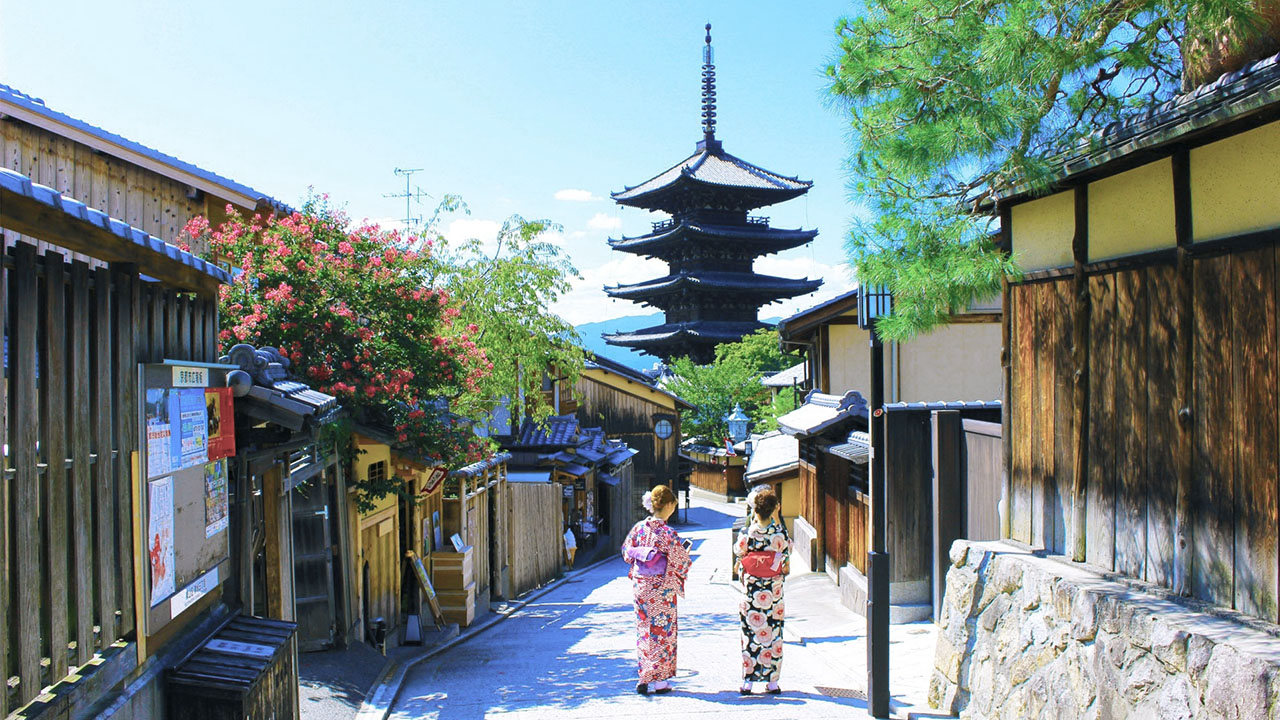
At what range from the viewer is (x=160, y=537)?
197 inches

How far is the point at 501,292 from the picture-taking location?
17156 millimetres

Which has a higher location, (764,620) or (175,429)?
(175,429)

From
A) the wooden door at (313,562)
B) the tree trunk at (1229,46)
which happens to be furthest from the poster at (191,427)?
the tree trunk at (1229,46)

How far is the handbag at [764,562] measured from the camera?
292 inches

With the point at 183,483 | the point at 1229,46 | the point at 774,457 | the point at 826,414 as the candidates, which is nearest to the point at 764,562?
the point at 183,483

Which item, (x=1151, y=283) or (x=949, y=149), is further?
(x=949, y=149)

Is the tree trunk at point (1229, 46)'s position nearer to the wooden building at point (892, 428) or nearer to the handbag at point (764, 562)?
the handbag at point (764, 562)

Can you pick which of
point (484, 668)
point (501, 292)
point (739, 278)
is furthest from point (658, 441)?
point (484, 668)

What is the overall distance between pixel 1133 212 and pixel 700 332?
1613 inches

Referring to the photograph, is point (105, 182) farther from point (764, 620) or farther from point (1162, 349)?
point (1162, 349)

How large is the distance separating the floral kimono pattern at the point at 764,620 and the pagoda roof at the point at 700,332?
1517 inches

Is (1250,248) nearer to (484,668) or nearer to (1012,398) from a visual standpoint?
(1012,398)

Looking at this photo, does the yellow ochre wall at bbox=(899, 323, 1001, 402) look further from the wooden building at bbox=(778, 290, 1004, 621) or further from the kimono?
the kimono

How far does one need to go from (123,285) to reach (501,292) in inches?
488
